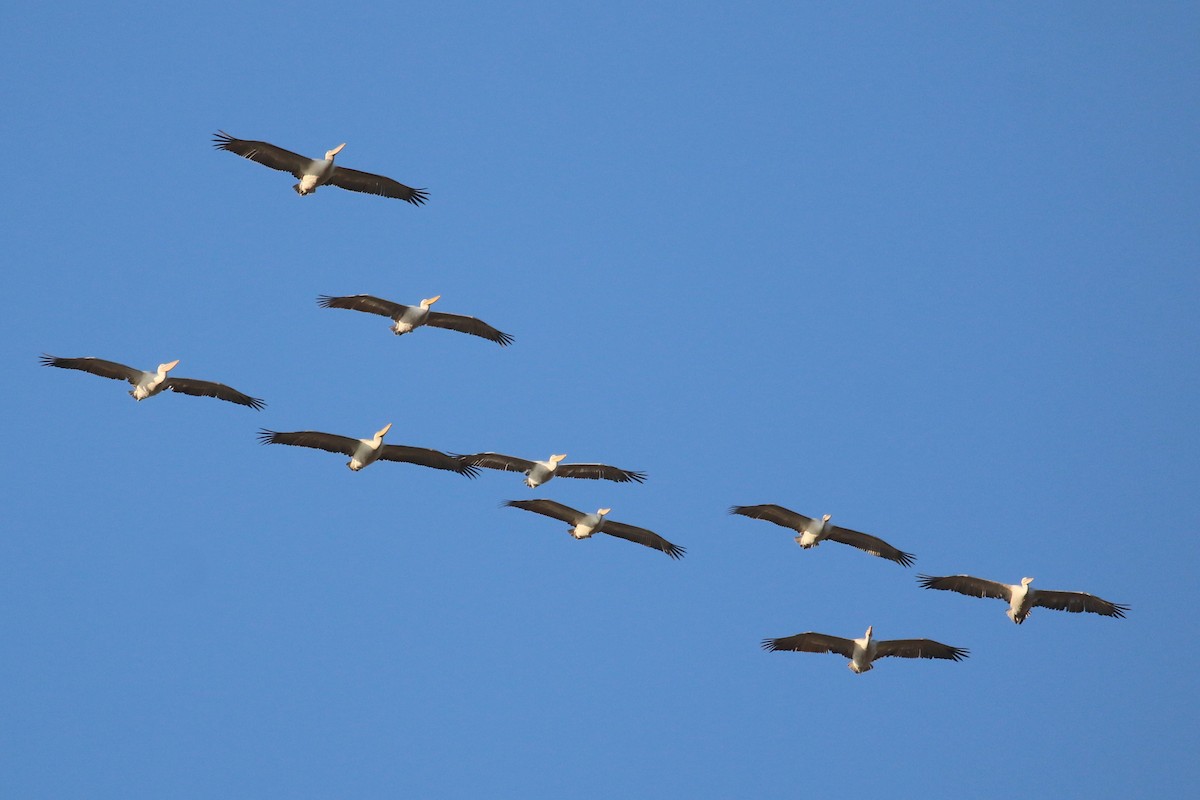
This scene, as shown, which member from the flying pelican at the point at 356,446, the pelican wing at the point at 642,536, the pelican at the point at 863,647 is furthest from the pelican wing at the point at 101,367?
the pelican at the point at 863,647

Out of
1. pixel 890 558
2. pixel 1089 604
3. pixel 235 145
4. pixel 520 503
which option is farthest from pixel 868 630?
pixel 235 145

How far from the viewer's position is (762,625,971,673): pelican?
43.8 meters

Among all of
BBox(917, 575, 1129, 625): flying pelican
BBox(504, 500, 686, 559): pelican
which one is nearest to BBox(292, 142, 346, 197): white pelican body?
BBox(504, 500, 686, 559): pelican

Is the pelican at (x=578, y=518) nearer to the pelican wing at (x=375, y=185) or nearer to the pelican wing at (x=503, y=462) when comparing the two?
the pelican wing at (x=503, y=462)

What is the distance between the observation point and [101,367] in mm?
41750

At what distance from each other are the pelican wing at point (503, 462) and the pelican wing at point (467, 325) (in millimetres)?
3868

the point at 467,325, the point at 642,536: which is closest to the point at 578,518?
the point at 642,536

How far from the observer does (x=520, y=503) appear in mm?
44125

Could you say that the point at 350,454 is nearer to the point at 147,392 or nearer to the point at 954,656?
the point at 147,392

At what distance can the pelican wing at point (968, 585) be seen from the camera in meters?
44.8

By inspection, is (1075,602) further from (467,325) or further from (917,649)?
(467,325)

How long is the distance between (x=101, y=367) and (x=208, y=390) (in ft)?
9.08

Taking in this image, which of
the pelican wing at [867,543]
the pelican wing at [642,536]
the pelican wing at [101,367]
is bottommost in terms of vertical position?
the pelican wing at [101,367]

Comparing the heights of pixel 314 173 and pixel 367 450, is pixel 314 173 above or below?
above
